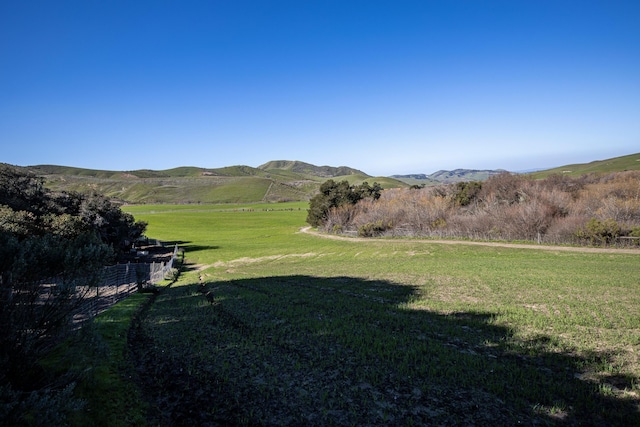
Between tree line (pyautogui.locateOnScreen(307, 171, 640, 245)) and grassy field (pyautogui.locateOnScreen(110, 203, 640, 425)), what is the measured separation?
1932 cm

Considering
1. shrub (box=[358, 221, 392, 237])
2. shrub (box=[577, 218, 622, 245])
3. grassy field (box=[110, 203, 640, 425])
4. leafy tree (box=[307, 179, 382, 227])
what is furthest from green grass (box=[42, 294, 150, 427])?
leafy tree (box=[307, 179, 382, 227])

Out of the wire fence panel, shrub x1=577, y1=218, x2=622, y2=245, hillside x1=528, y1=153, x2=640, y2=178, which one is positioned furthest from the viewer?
hillside x1=528, y1=153, x2=640, y2=178

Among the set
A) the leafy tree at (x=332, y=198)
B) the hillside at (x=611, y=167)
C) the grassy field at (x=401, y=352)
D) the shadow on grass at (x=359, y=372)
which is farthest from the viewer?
the hillside at (x=611, y=167)

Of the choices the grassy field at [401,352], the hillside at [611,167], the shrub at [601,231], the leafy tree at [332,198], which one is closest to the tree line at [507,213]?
the shrub at [601,231]

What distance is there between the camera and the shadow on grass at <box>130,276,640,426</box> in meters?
7.48

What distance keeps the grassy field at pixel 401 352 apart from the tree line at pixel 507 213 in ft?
63.4

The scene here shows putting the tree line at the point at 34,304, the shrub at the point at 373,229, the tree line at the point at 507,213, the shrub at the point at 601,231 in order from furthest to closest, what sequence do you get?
the shrub at the point at 373,229, the tree line at the point at 507,213, the shrub at the point at 601,231, the tree line at the point at 34,304

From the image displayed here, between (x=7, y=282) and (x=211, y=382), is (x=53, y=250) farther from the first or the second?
(x=211, y=382)

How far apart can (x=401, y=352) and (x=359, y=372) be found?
1.97 meters

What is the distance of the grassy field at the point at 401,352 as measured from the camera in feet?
25.1

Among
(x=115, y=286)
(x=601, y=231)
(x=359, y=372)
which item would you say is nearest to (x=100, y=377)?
(x=359, y=372)

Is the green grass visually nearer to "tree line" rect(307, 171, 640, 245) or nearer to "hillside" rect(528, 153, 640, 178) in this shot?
"tree line" rect(307, 171, 640, 245)

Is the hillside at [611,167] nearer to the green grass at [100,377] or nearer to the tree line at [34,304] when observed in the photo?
the green grass at [100,377]

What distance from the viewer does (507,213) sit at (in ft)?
158
